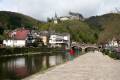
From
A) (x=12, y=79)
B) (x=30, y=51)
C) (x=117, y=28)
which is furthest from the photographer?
(x=30, y=51)

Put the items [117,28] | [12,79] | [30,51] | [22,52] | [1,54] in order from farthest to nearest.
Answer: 1. [30,51]
2. [22,52]
3. [1,54]
4. [117,28]
5. [12,79]

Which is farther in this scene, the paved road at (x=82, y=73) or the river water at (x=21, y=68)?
the river water at (x=21, y=68)

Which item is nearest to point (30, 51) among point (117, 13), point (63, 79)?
point (117, 13)

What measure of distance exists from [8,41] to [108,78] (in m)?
169

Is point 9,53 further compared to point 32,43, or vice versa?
point 32,43

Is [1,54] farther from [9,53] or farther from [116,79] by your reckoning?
[116,79]

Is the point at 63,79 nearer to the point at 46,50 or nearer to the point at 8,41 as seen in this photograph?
the point at 46,50

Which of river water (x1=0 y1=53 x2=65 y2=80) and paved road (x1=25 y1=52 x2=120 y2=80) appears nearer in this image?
paved road (x1=25 y1=52 x2=120 y2=80)

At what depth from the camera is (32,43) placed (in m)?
199

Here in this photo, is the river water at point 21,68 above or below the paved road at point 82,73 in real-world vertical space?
below

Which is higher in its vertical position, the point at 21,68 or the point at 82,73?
the point at 82,73

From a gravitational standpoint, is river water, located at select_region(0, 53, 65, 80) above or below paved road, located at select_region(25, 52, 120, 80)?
below

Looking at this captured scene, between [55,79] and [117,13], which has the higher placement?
[117,13]

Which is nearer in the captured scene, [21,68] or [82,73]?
[82,73]
